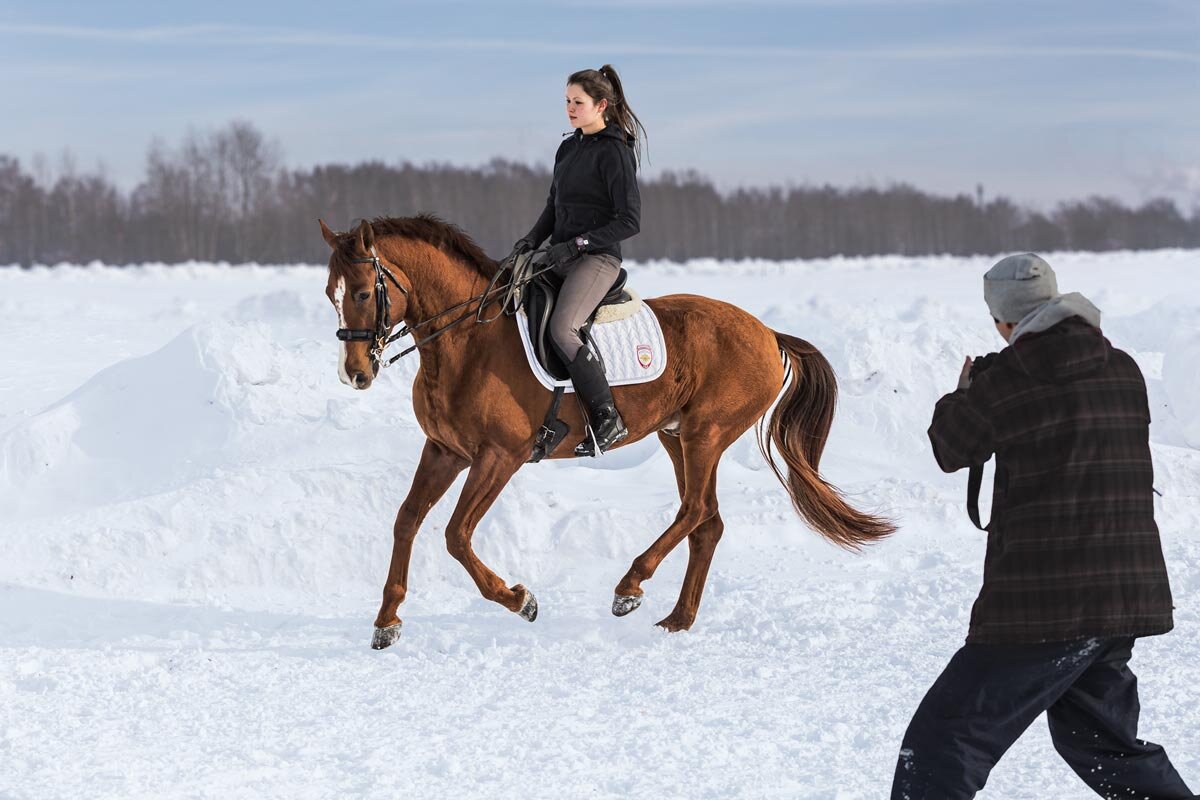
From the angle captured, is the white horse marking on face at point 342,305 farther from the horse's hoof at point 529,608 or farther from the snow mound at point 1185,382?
the snow mound at point 1185,382

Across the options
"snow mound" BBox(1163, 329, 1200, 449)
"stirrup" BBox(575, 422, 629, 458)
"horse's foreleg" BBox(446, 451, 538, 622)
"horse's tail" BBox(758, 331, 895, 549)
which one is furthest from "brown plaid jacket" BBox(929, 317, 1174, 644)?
"snow mound" BBox(1163, 329, 1200, 449)

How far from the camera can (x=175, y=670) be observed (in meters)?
5.95

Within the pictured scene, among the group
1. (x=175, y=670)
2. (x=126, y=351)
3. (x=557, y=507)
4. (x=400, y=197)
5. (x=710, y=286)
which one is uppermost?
(x=400, y=197)

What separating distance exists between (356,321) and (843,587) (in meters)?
3.33

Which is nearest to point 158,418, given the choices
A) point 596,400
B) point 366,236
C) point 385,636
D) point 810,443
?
point 385,636

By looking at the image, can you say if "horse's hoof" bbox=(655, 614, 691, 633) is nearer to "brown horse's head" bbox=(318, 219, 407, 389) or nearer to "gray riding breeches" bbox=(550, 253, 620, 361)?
"gray riding breeches" bbox=(550, 253, 620, 361)

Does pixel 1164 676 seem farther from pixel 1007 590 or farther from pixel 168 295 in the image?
pixel 168 295

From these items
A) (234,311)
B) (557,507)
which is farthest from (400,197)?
(557,507)

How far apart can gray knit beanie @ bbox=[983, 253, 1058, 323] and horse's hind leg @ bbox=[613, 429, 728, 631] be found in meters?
3.70

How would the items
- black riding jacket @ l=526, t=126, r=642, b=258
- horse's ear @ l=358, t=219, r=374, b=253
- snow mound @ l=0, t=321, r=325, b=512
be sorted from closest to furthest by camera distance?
horse's ear @ l=358, t=219, r=374, b=253 → black riding jacket @ l=526, t=126, r=642, b=258 → snow mound @ l=0, t=321, r=325, b=512

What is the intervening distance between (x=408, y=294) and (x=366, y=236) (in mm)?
437

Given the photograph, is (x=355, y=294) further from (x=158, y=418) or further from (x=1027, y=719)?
(x=158, y=418)

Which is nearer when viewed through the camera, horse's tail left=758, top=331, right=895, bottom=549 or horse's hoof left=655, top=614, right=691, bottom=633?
horse's hoof left=655, top=614, right=691, bottom=633

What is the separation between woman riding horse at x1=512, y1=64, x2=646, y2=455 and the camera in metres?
6.42
